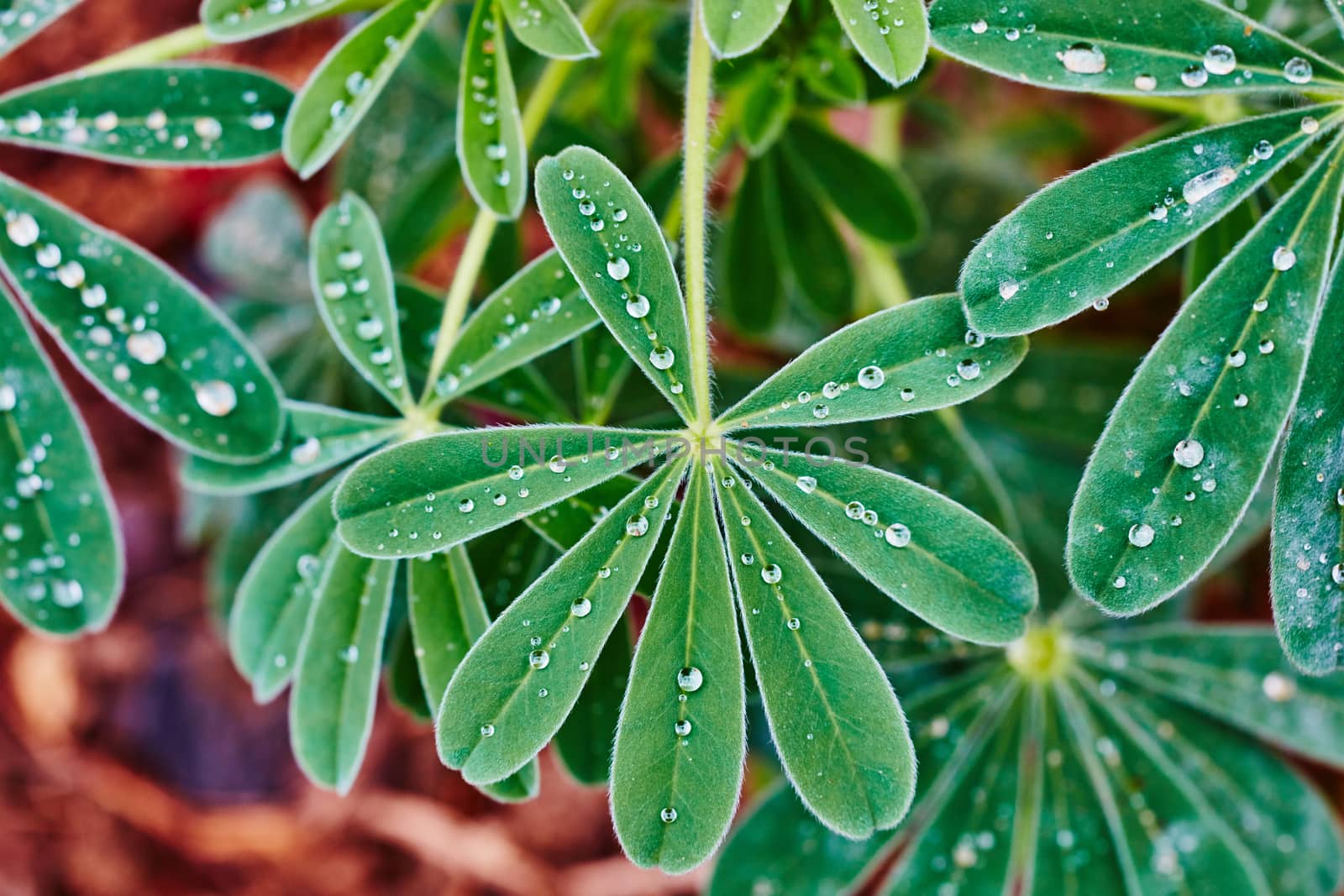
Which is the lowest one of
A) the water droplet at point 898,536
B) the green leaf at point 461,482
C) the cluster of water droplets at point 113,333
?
the green leaf at point 461,482

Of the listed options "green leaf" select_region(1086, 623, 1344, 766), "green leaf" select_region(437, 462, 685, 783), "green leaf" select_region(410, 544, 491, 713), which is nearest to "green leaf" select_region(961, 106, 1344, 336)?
"green leaf" select_region(437, 462, 685, 783)

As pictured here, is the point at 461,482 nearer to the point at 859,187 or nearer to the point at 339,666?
the point at 339,666

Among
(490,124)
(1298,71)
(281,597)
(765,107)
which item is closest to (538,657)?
(281,597)

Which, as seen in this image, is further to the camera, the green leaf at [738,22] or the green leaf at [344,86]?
the green leaf at [344,86]

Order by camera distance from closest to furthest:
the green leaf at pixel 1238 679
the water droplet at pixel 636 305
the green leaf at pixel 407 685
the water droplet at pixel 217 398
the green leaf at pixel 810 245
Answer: the water droplet at pixel 636 305 < the water droplet at pixel 217 398 < the green leaf at pixel 407 685 < the green leaf at pixel 1238 679 < the green leaf at pixel 810 245

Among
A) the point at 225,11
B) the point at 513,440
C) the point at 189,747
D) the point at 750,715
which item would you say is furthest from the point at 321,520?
the point at 189,747

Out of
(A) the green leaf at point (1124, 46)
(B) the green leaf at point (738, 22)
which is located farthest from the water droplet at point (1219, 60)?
(B) the green leaf at point (738, 22)

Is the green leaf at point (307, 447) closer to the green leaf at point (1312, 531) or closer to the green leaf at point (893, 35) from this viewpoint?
the green leaf at point (893, 35)

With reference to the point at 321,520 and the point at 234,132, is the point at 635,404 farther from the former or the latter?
the point at 234,132
